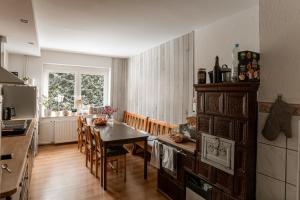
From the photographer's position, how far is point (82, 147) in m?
4.70

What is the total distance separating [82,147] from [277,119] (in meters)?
4.26

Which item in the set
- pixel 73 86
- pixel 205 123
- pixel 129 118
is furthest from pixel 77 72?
pixel 205 123

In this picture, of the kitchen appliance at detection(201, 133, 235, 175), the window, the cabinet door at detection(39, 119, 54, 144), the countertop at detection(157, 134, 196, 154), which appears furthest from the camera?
the window

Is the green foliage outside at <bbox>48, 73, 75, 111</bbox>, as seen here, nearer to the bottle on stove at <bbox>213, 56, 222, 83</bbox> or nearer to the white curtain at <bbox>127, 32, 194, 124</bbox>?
the white curtain at <bbox>127, 32, 194, 124</bbox>

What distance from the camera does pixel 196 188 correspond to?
2.21 m

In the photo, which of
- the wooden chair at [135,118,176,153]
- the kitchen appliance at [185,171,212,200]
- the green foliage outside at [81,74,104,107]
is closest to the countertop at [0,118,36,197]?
the kitchen appliance at [185,171,212,200]

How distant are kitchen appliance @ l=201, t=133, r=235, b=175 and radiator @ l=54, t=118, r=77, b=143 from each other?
404 centimetres

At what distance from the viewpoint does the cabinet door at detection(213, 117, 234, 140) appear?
5.91 feet

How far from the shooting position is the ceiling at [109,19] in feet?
7.18

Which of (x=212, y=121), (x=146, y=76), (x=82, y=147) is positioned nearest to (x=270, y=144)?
(x=212, y=121)

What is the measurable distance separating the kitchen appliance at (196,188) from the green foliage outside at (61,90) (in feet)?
13.5

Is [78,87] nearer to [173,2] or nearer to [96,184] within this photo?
[96,184]

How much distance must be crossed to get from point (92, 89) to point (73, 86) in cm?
52

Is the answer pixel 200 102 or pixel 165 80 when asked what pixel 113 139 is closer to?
pixel 200 102
